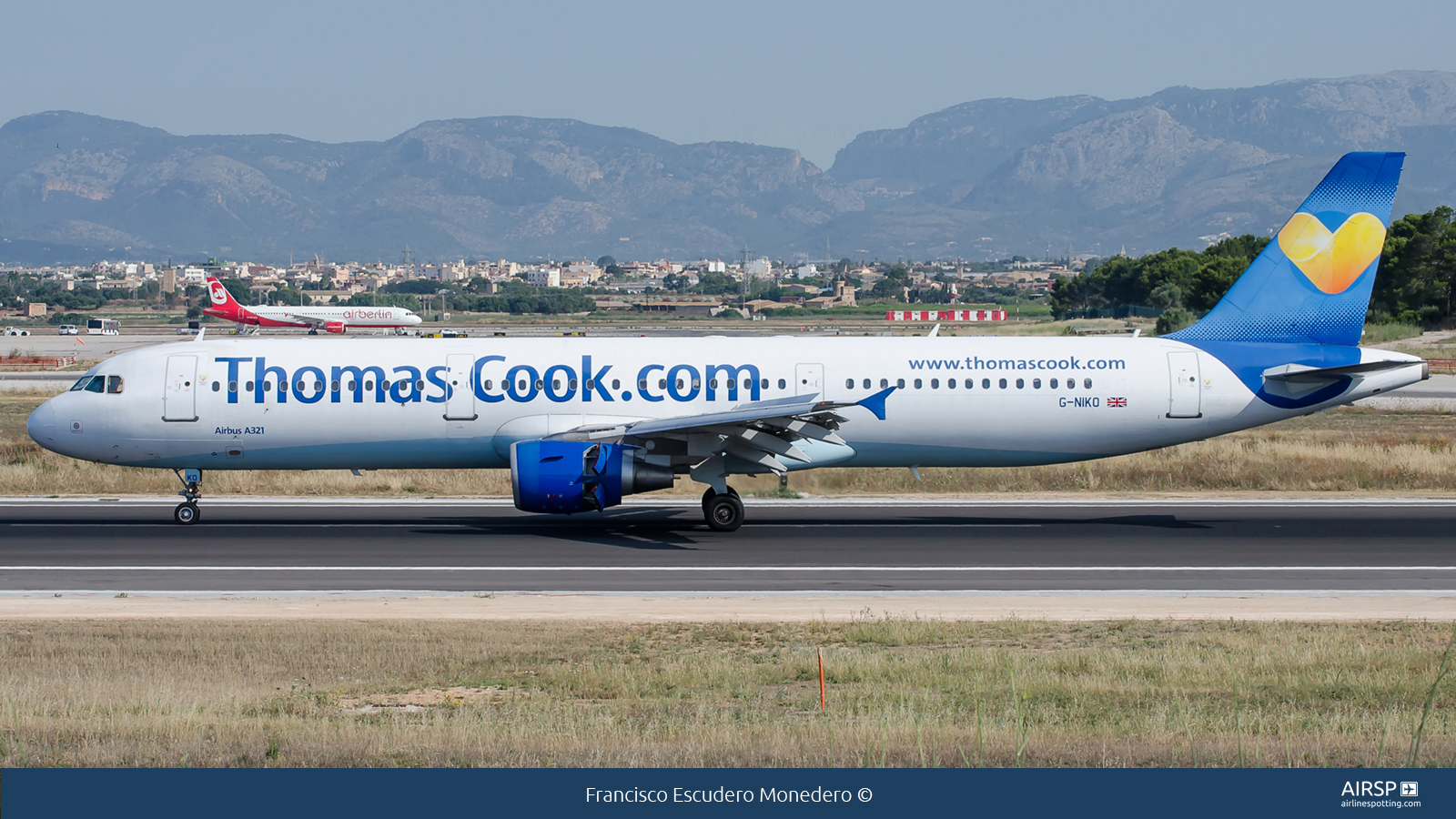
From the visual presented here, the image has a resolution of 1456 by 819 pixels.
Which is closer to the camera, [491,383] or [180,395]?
[491,383]

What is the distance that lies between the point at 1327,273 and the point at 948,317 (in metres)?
152

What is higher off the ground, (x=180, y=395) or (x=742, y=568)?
(x=180, y=395)

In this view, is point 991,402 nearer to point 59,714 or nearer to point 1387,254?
point 59,714

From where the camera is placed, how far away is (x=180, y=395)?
29312 millimetres

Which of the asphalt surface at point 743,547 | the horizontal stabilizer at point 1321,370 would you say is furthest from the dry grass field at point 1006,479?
the horizontal stabilizer at point 1321,370

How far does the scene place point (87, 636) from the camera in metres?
18.2

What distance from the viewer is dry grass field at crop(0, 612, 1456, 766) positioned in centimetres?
1150

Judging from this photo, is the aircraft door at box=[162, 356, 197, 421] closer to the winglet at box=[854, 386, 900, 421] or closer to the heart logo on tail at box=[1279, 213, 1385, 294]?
the winglet at box=[854, 386, 900, 421]

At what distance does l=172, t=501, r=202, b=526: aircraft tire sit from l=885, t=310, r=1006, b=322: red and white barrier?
142m

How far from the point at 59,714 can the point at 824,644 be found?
361 inches

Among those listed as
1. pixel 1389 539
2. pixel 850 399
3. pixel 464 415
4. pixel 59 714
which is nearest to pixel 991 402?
pixel 850 399

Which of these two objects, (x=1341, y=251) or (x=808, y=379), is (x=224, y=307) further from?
(x=1341, y=251)

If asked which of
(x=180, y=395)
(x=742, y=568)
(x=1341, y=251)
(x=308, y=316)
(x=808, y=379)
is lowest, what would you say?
(x=742, y=568)

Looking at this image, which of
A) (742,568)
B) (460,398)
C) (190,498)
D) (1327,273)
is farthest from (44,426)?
(1327,273)
